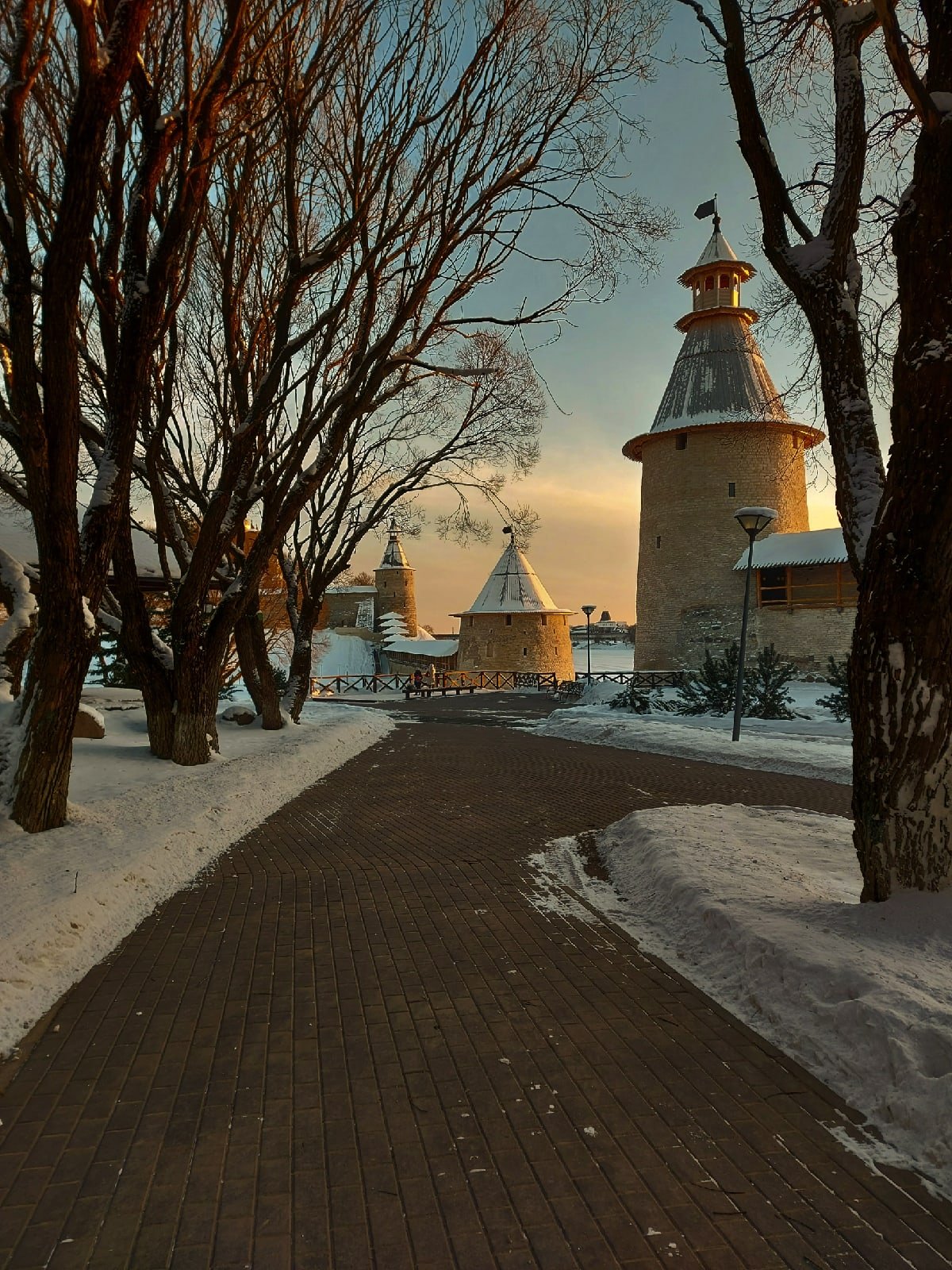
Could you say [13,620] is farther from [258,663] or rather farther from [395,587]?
[395,587]

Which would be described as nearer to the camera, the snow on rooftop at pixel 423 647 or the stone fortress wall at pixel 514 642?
the stone fortress wall at pixel 514 642

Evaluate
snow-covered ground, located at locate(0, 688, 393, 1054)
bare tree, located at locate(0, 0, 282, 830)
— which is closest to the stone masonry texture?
snow-covered ground, located at locate(0, 688, 393, 1054)

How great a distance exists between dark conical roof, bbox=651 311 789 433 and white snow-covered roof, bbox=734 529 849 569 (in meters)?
4.75

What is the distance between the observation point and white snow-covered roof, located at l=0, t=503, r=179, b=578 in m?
14.7

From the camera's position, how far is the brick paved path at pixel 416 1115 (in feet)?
7.29

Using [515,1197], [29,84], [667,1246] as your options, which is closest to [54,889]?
[515,1197]

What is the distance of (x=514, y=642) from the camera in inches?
1592

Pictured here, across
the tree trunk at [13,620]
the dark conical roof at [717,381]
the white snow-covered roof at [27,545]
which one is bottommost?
the tree trunk at [13,620]

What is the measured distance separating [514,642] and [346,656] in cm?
2550

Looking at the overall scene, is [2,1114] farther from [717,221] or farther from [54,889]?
[717,221]

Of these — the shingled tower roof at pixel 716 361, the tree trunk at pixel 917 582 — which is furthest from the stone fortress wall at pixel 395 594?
the tree trunk at pixel 917 582

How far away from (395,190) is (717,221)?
28518 mm

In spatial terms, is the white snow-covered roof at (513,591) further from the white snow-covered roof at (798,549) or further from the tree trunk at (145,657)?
the tree trunk at (145,657)

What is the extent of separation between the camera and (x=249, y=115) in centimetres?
805
